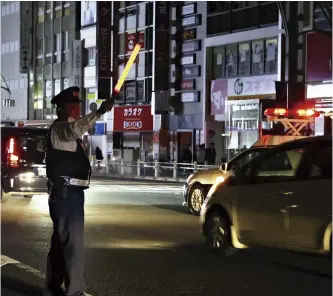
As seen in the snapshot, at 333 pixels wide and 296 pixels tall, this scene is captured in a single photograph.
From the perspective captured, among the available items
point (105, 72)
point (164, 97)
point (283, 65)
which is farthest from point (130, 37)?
point (283, 65)

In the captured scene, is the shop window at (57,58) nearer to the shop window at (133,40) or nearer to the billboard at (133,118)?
the shop window at (133,40)

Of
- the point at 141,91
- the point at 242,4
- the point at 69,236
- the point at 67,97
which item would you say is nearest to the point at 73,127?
the point at 67,97

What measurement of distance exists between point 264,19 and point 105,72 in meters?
15.0

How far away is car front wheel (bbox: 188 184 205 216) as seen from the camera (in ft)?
49.7

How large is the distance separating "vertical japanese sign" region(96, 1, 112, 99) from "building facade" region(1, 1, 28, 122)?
46.7 ft

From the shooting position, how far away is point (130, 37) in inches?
1816

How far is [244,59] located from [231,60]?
1126 mm

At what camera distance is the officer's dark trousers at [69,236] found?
6.41 metres

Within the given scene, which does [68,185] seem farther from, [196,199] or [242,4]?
[242,4]

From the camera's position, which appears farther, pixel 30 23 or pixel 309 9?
pixel 30 23

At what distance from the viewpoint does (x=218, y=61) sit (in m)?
37.8

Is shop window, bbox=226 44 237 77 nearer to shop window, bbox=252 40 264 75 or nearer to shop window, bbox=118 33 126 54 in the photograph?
shop window, bbox=252 40 264 75

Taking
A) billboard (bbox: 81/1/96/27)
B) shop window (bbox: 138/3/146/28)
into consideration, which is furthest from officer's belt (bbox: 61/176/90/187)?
billboard (bbox: 81/1/96/27)

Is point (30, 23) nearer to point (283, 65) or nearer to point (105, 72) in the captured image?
point (105, 72)
